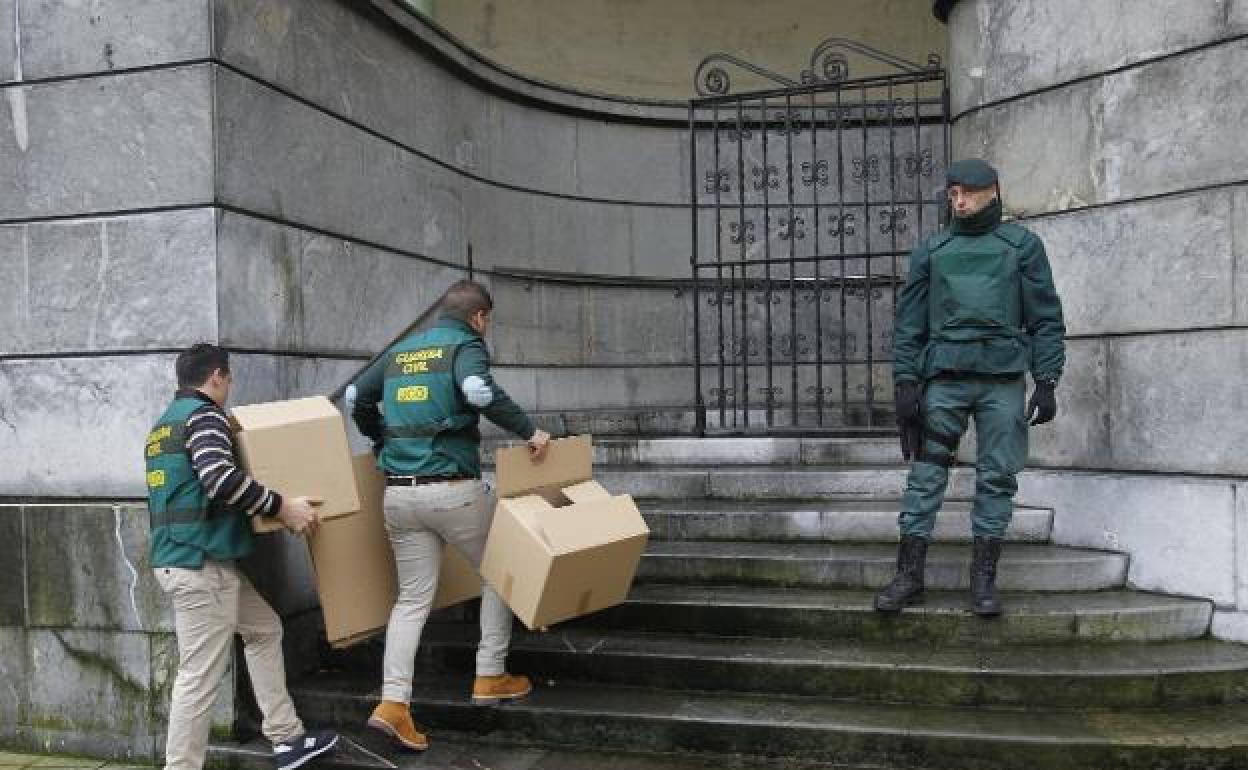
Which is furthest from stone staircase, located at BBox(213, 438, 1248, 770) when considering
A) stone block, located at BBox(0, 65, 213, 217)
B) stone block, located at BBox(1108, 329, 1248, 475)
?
stone block, located at BBox(0, 65, 213, 217)

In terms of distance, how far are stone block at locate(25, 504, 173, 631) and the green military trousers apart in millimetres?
3451

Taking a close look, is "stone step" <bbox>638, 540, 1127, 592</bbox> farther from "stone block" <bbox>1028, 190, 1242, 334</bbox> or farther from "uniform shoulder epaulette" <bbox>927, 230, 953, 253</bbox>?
"uniform shoulder epaulette" <bbox>927, 230, 953, 253</bbox>

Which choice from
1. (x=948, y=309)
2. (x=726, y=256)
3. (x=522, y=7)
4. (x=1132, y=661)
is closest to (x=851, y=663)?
(x=1132, y=661)

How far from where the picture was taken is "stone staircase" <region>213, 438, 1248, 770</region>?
3922mm

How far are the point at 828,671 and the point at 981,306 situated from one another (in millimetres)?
1677

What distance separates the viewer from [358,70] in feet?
19.1

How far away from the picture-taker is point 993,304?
172 inches

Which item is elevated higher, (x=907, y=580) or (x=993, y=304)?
(x=993, y=304)

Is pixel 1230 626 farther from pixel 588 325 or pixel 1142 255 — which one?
pixel 588 325

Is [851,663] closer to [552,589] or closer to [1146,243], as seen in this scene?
[552,589]

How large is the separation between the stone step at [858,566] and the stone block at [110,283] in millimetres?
2517

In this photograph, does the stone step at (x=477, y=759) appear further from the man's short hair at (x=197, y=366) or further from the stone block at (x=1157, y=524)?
the stone block at (x=1157, y=524)

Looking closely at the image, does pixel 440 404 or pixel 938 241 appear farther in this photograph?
pixel 938 241

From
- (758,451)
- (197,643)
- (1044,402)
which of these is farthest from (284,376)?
(1044,402)
